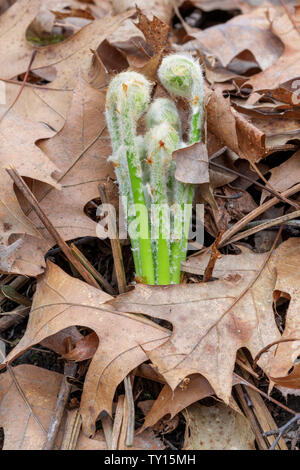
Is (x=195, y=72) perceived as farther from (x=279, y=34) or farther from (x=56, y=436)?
(x=56, y=436)

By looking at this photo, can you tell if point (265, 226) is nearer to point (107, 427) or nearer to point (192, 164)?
point (192, 164)

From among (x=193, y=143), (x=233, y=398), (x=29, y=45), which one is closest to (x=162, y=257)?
(x=193, y=143)

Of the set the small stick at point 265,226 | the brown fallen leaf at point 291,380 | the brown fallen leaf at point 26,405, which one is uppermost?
the small stick at point 265,226

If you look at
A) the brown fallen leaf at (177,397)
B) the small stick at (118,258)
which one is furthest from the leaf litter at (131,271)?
the small stick at (118,258)

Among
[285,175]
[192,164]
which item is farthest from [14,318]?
[285,175]

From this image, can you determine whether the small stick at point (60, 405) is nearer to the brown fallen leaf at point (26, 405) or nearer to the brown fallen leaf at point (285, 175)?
the brown fallen leaf at point (26, 405)
